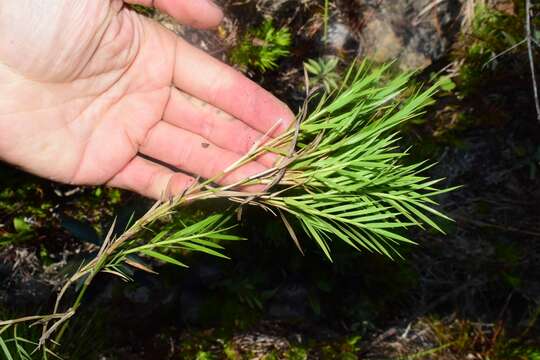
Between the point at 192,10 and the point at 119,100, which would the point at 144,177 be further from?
the point at 192,10

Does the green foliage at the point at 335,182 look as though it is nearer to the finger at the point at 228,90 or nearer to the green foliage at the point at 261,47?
the finger at the point at 228,90

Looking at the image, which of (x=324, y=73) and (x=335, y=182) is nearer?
(x=335, y=182)

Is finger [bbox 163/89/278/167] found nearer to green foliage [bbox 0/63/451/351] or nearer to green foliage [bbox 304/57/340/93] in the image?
green foliage [bbox 0/63/451/351]

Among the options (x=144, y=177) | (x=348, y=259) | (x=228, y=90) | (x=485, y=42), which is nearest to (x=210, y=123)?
(x=228, y=90)

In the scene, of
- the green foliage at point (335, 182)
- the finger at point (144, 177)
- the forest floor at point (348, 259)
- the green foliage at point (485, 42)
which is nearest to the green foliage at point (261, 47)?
the forest floor at point (348, 259)

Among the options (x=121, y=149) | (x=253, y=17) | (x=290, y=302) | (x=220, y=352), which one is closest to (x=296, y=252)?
(x=290, y=302)

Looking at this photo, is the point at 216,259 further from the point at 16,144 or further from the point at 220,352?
the point at 16,144

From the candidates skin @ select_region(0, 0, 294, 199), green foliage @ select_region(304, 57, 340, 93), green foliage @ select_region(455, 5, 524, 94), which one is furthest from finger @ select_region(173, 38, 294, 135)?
green foliage @ select_region(455, 5, 524, 94)
